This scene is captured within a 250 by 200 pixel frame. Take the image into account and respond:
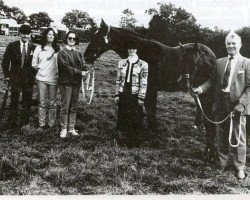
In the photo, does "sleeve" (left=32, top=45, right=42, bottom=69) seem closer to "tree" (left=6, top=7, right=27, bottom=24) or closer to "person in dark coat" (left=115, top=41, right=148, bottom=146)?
"tree" (left=6, top=7, right=27, bottom=24)

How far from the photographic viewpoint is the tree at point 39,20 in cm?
665

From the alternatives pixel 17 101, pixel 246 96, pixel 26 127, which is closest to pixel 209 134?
pixel 246 96

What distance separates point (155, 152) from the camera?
20.4 feet

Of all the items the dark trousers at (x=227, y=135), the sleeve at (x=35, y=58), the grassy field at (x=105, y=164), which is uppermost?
the sleeve at (x=35, y=58)

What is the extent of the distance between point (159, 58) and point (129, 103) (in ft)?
3.81

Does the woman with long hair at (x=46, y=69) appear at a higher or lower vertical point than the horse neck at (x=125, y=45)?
lower

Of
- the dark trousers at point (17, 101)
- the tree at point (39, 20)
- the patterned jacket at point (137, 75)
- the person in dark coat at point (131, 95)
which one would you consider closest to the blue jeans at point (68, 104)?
the dark trousers at point (17, 101)

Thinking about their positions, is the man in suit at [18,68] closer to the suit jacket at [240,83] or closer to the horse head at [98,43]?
the horse head at [98,43]

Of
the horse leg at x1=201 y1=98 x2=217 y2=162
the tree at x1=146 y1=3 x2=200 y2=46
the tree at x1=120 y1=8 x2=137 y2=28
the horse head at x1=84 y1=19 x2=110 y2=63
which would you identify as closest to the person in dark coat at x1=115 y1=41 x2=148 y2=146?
the horse head at x1=84 y1=19 x2=110 y2=63

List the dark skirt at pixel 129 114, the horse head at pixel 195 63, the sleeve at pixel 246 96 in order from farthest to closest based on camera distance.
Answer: the dark skirt at pixel 129 114
the horse head at pixel 195 63
the sleeve at pixel 246 96

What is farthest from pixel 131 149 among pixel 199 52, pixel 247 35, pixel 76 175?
pixel 247 35

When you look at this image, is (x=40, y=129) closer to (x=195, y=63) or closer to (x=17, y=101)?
(x=17, y=101)

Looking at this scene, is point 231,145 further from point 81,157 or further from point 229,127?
point 81,157

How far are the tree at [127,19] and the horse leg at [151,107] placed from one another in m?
1.27
